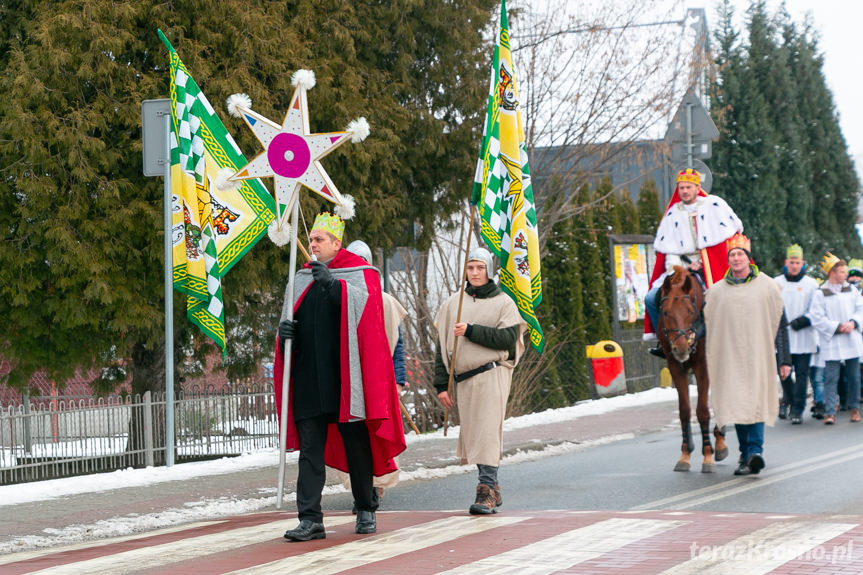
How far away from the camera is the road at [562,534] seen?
22.6 feet

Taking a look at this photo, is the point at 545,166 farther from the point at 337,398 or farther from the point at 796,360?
the point at 337,398

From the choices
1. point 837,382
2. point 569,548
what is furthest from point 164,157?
point 837,382

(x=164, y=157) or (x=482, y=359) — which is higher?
(x=164, y=157)

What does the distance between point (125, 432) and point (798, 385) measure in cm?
850

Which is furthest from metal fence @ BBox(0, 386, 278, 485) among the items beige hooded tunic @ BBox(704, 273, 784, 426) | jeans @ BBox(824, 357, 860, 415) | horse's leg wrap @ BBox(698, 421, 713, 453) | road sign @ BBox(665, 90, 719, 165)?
road sign @ BBox(665, 90, 719, 165)

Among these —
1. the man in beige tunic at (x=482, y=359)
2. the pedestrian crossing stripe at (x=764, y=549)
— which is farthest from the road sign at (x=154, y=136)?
the pedestrian crossing stripe at (x=764, y=549)

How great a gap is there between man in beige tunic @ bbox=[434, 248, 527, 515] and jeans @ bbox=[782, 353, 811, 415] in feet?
26.2

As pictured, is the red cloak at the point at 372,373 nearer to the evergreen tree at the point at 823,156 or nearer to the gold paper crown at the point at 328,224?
the gold paper crown at the point at 328,224

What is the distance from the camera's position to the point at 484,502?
29.6 ft

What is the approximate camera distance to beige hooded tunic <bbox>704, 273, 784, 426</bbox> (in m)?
11.4

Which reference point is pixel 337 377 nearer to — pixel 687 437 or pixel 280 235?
pixel 280 235

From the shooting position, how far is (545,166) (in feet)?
66.9

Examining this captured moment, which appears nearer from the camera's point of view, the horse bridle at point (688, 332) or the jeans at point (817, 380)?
the horse bridle at point (688, 332)

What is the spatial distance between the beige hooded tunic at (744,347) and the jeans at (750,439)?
0.16 meters
